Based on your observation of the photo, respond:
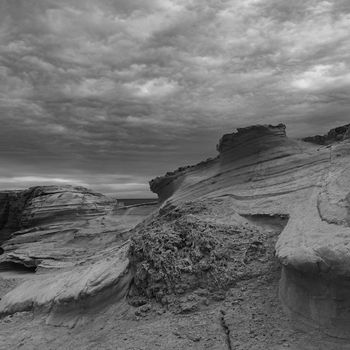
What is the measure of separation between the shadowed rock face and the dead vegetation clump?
760mm

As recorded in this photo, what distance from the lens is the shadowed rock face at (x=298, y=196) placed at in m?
5.32

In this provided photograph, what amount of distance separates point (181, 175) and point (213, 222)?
674cm

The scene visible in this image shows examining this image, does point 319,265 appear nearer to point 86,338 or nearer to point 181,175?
point 86,338

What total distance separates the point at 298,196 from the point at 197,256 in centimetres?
228

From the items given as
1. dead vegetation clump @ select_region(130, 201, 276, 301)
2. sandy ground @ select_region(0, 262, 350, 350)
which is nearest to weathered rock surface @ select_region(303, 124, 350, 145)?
dead vegetation clump @ select_region(130, 201, 276, 301)

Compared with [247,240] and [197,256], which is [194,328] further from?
[247,240]

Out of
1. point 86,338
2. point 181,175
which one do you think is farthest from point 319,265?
point 181,175

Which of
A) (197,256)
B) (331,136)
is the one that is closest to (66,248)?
(331,136)

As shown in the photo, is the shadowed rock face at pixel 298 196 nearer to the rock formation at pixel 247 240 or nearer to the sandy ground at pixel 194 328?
the rock formation at pixel 247 240

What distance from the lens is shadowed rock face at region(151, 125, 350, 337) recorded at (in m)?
5.32

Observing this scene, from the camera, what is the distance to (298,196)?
8.36m

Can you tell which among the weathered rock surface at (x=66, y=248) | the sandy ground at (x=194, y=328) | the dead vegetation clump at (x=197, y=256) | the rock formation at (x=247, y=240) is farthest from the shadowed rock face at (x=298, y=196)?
the weathered rock surface at (x=66, y=248)

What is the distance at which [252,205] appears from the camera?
9.29m

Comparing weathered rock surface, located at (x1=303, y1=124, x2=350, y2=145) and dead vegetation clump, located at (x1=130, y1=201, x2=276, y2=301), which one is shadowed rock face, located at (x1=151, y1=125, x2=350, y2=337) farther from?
dead vegetation clump, located at (x1=130, y1=201, x2=276, y2=301)
